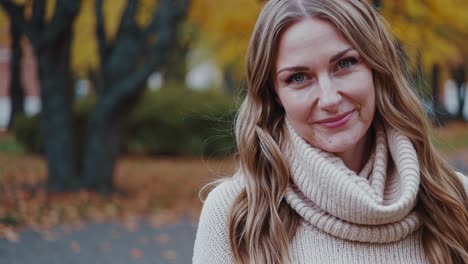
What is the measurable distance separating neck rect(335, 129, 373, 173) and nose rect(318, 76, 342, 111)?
0.22 metres

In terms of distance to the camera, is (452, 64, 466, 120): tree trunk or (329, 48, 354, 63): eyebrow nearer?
(329, 48, 354, 63): eyebrow

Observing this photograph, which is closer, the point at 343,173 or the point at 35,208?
the point at 343,173

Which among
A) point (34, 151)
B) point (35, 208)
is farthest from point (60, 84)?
point (34, 151)

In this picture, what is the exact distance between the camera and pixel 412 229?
→ 6.89 feet

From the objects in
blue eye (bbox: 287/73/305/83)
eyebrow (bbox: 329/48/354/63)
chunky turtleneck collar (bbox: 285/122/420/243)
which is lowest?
chunky turtleneck collar (bbox: 285/122/420/243)

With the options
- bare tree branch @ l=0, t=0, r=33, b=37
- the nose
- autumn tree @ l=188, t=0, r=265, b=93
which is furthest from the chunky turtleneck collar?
bare tree branch @ l=0, t=0, r=33, b=37

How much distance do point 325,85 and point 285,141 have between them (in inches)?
10.5

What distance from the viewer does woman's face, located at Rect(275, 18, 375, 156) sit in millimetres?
1969

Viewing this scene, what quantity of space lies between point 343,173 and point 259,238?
331 mm

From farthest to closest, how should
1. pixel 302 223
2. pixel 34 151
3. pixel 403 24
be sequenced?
pixel 34 151, pixel 403 24, pixel 302 223

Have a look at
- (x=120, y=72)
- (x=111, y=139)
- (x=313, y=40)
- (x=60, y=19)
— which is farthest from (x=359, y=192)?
(x=111, y=139)

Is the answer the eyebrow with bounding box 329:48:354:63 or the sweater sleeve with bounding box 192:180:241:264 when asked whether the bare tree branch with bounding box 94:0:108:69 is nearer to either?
the sweater sleeve with bounding box 192:180:241:264

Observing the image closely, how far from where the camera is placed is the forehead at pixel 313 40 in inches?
77.4

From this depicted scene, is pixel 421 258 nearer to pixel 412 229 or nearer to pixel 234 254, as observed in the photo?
pixel 412 229
